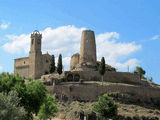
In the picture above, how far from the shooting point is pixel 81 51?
7362cm

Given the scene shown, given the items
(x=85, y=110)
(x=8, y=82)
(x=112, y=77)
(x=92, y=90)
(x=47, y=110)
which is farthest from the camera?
(x=112, y=77)

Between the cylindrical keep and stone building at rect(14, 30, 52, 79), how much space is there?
28.5ft

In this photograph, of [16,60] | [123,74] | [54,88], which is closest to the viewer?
[54,88]

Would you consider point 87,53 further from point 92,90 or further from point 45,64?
point 92,90

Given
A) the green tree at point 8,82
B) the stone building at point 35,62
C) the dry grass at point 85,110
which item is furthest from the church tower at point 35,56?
the green tree at point 8,82

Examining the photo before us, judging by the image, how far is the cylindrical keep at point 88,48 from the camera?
7269cm

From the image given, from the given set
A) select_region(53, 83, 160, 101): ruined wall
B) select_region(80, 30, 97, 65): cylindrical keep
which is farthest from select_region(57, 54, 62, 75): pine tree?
select_region(80, 30, 97, 65): cylindrical keep

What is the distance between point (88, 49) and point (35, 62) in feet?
41.3

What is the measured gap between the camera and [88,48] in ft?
240

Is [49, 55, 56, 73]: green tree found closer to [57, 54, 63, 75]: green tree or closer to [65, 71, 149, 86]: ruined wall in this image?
[57, 54, 63, 75]: green tree

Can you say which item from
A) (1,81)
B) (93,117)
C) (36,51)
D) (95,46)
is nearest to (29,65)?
(36,51)

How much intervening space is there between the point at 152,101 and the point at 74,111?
18444 mm

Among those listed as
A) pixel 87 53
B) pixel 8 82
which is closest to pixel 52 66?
pixel 87 53

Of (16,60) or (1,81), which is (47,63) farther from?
(1,81)
